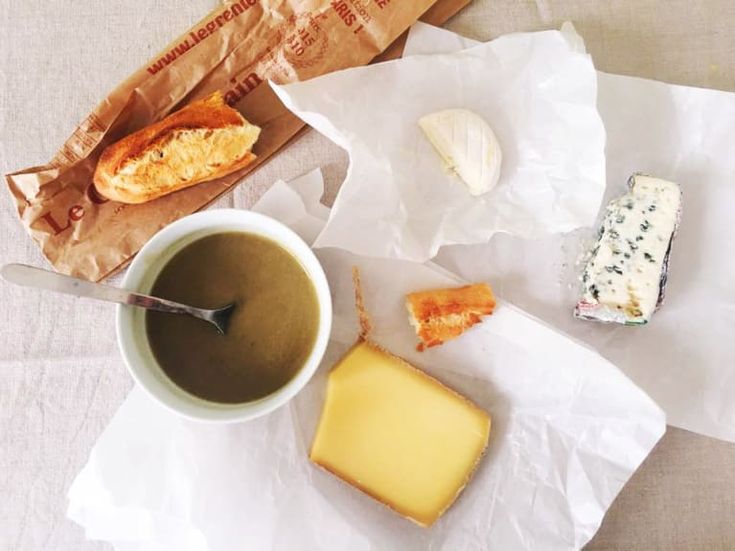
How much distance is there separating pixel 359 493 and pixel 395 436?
3.8 inches

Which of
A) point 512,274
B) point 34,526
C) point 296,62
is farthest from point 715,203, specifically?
point 34,526

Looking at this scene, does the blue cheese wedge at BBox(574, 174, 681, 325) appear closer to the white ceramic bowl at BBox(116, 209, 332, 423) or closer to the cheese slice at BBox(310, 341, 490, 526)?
the cheese slice at BBox(310, 341, 490, 526)

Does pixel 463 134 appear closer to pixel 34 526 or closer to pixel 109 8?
pixel 109 8

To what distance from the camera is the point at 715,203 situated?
926 mm

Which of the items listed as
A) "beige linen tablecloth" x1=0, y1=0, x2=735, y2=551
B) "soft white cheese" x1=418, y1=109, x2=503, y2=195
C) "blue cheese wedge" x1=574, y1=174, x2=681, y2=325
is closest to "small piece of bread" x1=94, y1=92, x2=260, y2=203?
"beige linen tablecloth" x1=0, y1=0, x2=735, y2=551

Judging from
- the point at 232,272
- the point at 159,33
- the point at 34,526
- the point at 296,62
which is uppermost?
the point at 159,33

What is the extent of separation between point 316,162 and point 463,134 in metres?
0.20

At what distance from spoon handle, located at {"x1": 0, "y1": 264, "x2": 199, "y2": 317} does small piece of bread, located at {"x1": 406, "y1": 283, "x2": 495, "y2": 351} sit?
28cm

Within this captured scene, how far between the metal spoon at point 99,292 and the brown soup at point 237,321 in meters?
0.01

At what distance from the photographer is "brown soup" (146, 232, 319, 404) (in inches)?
33.4

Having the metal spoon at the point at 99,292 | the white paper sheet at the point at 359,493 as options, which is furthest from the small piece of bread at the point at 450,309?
the metal spoon at the point at 99,292

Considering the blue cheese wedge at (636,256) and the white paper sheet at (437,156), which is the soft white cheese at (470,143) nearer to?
the white paper sheet at (437,156)

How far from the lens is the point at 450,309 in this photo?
88 centimetres

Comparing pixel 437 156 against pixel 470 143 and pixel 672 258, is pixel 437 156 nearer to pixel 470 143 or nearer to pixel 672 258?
pixel 470 143
